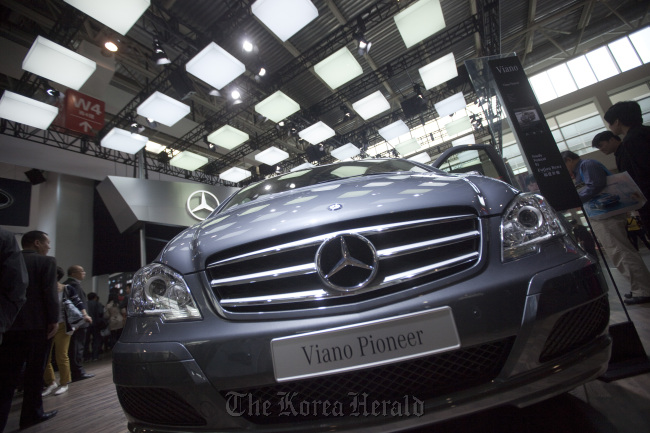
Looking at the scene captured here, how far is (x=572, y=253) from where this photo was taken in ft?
2.78

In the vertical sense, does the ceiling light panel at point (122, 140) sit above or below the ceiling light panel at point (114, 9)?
above

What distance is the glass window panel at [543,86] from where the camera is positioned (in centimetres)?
1303

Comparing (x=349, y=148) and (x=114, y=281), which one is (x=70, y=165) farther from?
(x=349, y=148)

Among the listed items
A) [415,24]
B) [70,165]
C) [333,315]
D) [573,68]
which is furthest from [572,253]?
[573,68]

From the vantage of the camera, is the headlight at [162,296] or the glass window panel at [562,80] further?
the glass window panel at [562,80]

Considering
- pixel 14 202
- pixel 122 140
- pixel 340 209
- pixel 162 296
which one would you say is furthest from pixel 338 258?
pixel 14 202

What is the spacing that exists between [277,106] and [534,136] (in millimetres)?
5474

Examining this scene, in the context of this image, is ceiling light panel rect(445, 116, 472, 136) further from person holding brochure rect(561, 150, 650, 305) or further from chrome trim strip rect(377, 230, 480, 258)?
chrome trim strip rect(377, 230, 480, 258)

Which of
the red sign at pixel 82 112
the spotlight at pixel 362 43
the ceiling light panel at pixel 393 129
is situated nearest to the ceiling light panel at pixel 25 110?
the red sign at pixel 82 112

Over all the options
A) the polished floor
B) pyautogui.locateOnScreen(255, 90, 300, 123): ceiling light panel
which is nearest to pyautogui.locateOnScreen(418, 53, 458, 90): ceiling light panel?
pyautogui.locateOnScreen(255, 90, 300, 123): ceiling light panel

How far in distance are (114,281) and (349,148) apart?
9266mm

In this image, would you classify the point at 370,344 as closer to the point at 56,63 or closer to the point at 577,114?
the point at 56,63

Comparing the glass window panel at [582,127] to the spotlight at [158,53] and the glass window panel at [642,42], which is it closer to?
the glass window panel at [642,42]

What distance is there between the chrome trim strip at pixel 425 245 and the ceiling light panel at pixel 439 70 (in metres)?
7.04
